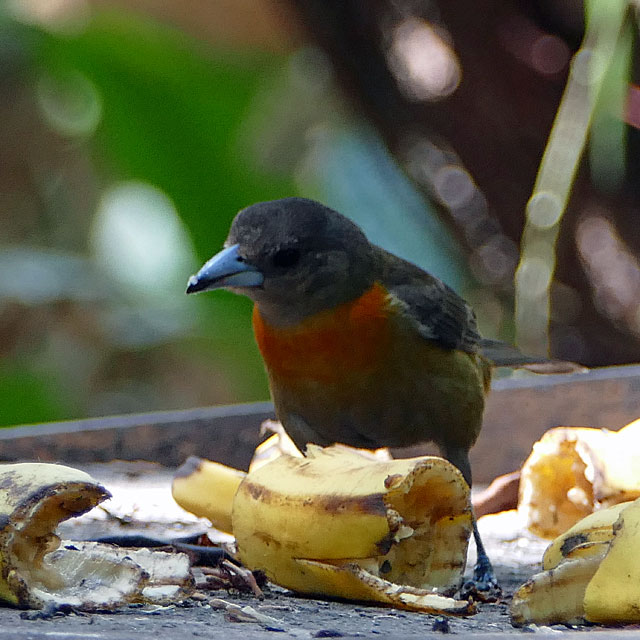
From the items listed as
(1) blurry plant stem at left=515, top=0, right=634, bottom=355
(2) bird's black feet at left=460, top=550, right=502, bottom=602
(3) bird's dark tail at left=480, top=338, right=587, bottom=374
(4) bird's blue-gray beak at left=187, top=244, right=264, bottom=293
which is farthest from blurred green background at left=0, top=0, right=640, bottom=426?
(2) bird's black feet at left=460, top=550, right=502, bottom=602

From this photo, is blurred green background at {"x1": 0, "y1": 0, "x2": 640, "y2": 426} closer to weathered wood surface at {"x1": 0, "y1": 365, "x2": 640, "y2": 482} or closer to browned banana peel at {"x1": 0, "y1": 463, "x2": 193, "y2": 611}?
weathered wood surface at {"x1": 0, "y1": 365, "x2": 640, "y2": 482}

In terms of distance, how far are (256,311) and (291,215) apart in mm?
290

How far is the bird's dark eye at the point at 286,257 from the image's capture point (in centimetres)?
271

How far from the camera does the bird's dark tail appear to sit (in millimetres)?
3223

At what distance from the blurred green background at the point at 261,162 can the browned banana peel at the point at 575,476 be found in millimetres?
3170

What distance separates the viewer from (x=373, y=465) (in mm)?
1871

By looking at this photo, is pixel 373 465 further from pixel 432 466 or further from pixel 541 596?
pixel 541 596

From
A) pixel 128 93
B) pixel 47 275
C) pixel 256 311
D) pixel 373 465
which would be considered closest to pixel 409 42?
pixel 128 93

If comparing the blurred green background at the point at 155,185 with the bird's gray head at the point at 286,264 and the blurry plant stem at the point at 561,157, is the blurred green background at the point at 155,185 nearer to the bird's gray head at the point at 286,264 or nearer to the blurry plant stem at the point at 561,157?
the blurry plant stem at the point at 561,157

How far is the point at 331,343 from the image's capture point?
105 inches

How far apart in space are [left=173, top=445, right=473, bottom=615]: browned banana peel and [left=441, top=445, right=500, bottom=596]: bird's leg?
96 millimetres

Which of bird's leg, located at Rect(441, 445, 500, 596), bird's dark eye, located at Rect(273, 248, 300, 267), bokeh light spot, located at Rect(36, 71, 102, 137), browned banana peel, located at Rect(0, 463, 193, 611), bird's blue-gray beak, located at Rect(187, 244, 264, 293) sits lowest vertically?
bird's leg, located at Rect(441, 445, 500, 596)

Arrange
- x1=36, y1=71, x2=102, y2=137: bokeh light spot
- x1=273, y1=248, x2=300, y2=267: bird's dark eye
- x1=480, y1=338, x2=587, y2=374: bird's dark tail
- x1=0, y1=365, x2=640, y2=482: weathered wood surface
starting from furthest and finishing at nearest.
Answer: x1=36, y1=71, x2=102, y2=137: bokeh light spot, x1=0, y1=365, x2=640, y2=482: weathered wood surface, x1=480, y1=338, x2=587, y2=374: bird's dark tail, x1=273, y1=248, x2=300, y2=267: bird's dark eye

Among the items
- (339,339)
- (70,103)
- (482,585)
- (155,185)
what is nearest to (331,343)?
(339,339)
